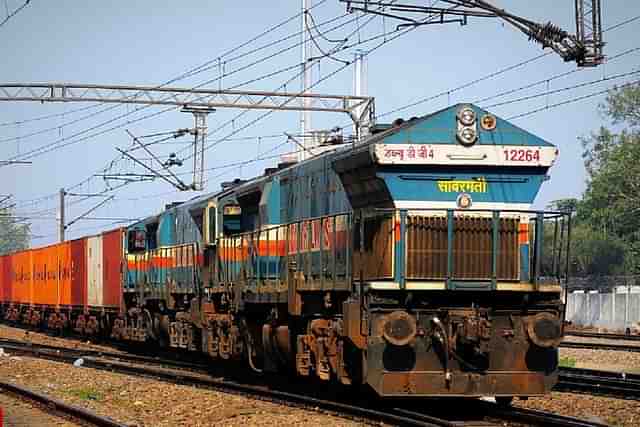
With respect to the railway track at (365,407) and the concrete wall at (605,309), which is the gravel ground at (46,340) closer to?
the railway track at (365,407)

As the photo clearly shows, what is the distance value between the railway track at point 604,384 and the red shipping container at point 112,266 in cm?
1554

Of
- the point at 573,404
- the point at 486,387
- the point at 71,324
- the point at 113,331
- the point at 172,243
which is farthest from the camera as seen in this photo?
the point at 71,324

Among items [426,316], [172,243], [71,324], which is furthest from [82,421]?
[71,324]

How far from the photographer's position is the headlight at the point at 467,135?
48.1 feet

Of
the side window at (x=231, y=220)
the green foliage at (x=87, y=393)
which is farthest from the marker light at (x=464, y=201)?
the side window at (x=231, y=220)

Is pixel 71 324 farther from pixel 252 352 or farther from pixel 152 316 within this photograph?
pixel 252 352

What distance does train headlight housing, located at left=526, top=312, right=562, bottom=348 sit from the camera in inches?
553

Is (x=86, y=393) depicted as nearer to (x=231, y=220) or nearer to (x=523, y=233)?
(x=231, y=220)

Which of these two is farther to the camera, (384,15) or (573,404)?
(384,15)

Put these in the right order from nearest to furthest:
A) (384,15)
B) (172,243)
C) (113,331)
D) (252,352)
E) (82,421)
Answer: (82,421) → (384,15) → (252,352) → (172,243) → (113,331)

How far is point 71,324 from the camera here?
40250 millimetres

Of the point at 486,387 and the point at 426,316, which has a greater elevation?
the point at 426,316

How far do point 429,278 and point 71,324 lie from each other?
28383 millimetres

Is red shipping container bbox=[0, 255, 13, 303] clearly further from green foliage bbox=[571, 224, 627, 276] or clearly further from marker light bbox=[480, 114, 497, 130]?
marker light bbox=[480, 114, 497, 130]
